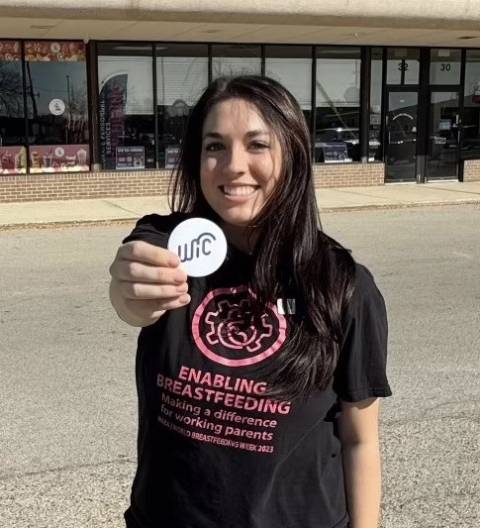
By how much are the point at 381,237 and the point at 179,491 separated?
985cm

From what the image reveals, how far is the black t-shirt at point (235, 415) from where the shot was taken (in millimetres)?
1556

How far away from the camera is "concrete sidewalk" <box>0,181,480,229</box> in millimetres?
12852

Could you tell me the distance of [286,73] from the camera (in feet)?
55.5

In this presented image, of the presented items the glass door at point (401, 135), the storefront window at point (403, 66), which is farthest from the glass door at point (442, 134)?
the storefront window at point (403, 66)

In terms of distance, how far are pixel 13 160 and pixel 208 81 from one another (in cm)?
438

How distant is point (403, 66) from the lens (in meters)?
17.9

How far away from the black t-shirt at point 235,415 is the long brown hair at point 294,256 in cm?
3

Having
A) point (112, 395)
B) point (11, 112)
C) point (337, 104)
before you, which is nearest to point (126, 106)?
point (11, 112)

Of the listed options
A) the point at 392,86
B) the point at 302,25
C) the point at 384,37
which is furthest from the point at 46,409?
the point at 392,86

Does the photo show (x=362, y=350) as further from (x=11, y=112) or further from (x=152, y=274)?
(x=11, y=112)

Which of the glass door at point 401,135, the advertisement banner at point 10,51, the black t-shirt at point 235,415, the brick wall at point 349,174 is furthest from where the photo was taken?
the glass door at point 401,135

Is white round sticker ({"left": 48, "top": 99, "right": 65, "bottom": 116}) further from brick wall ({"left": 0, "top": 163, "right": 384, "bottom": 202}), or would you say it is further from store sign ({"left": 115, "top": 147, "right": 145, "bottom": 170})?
store sign ({"left": 115, "top": 147, "right": 145, "bottom": 170})

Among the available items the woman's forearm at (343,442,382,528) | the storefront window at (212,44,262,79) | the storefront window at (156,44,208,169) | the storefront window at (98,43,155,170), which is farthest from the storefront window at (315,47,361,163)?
the woman's forearm at (343,442,382,528)

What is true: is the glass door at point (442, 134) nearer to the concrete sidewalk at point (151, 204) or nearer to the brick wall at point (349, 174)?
the concrete sidewalk at point (151, 204)
